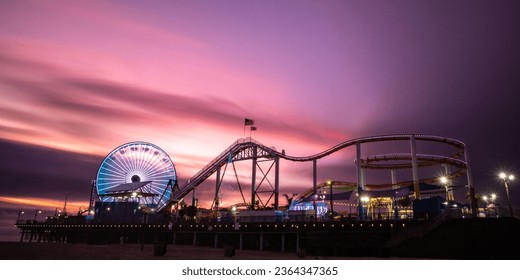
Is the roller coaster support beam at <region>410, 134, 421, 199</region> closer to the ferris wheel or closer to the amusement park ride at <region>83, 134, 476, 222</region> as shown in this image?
the amusement park ride at <region>83, 134, 476, 222</region>

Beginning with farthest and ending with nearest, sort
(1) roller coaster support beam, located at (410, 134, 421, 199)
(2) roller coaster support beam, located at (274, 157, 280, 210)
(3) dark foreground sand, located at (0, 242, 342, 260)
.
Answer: (2) roller coaster support beam, located at (274, 157, 280, 210) < (1) roller coaster support beam, located at (410, 134, 421, 199) < (3) dark foreground sand, located at (0, 242, 342, 260)

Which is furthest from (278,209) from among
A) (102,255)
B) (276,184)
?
(102,255)

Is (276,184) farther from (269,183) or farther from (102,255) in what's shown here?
(102,255)

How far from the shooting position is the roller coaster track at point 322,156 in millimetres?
39062

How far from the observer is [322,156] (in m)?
44.3

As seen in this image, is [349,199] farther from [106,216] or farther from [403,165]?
[106,216]

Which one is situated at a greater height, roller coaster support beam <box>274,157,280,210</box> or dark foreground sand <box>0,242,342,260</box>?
roller coaster support beam <box>274,157,280,210</box>

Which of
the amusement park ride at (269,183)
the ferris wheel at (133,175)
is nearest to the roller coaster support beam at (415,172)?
the amusement park ride at (269,183)

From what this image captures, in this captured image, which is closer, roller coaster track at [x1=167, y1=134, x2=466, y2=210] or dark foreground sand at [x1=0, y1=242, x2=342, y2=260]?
dark foreground sand at [x1=0, y1=242, x2=342, y2=260]

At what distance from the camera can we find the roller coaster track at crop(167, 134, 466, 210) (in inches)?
1538

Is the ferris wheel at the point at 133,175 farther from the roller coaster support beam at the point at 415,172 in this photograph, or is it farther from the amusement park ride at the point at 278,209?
the roller coaster support beam at the point at 415,172

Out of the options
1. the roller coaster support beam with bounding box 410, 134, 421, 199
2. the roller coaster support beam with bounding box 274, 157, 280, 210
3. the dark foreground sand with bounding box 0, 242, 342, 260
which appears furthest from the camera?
the roller coaster support beam with bounding box 274, 157, 280, 210

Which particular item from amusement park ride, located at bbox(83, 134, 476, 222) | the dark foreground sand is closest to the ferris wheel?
amusement park ride, located at bbox(83, 134, 476, 222)
